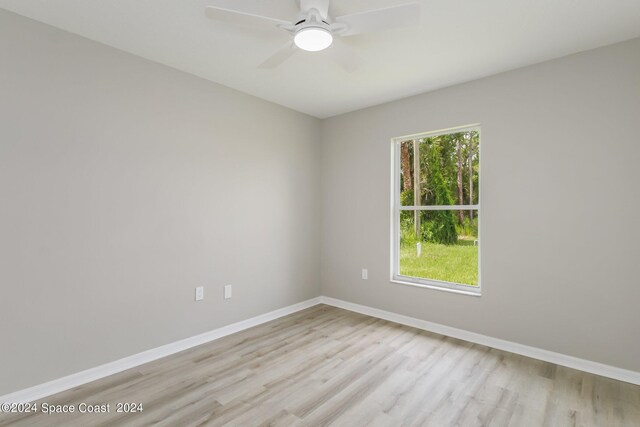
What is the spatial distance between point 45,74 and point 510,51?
3327 mm

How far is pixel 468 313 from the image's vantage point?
3.01 meters

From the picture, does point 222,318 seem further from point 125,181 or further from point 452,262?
point 452,262

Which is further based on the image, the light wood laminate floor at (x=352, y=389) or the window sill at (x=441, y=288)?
the window sill at (x=441, y=288)

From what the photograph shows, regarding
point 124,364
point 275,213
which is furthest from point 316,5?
point 124,364

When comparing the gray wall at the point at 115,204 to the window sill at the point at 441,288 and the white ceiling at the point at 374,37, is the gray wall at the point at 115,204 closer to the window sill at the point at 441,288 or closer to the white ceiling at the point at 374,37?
the white ceiling at the point at 374,37

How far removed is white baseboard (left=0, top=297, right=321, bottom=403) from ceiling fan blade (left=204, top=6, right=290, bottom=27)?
2484 mm

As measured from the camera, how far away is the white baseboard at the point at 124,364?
6.67 ft

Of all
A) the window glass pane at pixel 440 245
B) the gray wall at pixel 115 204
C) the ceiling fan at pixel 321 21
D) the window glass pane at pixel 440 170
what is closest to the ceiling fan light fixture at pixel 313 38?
the ceiling fan at pixel 321 21

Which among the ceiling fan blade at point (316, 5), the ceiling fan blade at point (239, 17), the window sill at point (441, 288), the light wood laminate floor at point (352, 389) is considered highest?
the ceiling fan blade at point (316, 5)

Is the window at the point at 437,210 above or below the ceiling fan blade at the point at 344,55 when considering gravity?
below

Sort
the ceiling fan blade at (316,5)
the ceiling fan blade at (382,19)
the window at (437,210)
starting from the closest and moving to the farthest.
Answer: the ceiling fan blade at (382,19) < the ceiling fan blade at (316,5) < the window at (437,210)

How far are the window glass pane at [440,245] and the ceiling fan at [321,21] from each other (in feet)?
6.65

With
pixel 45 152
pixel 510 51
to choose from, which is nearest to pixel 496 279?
pixel 510 51

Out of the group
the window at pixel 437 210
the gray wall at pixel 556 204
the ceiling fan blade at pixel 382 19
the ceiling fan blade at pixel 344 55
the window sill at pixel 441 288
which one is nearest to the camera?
the ceiling fan blade at pixel 382 19
